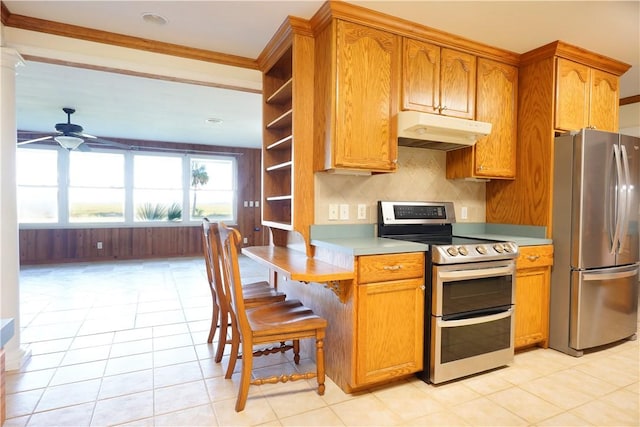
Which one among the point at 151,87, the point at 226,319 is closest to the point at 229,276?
the point at 226,319

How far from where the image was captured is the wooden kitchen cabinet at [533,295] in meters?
2.71

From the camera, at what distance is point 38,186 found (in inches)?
263

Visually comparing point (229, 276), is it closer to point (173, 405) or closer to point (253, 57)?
point (173, 405)

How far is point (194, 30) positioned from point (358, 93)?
51.0 inches

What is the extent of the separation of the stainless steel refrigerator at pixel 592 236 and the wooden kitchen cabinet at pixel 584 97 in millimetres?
305

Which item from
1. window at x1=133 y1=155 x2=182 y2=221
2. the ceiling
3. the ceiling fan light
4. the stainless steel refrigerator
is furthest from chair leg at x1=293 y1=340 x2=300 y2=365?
window at x1=133 y1=155 x2=182 y2=221

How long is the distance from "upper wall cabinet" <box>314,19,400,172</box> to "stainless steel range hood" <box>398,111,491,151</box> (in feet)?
0.32

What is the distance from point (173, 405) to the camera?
203 centimetres

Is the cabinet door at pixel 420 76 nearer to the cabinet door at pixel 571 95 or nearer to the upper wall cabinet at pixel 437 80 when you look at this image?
the upper wall cabinet at pixel 437 80

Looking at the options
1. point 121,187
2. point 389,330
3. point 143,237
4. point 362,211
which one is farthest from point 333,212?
point 121,187

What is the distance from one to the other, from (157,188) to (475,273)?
22.8 feet

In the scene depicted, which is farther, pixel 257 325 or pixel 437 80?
pixel 437 80

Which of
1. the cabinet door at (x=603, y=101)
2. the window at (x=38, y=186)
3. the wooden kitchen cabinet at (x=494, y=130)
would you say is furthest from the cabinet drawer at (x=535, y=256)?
the window at (x=38, y=186)

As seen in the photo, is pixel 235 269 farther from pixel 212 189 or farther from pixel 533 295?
pixel 212 189
